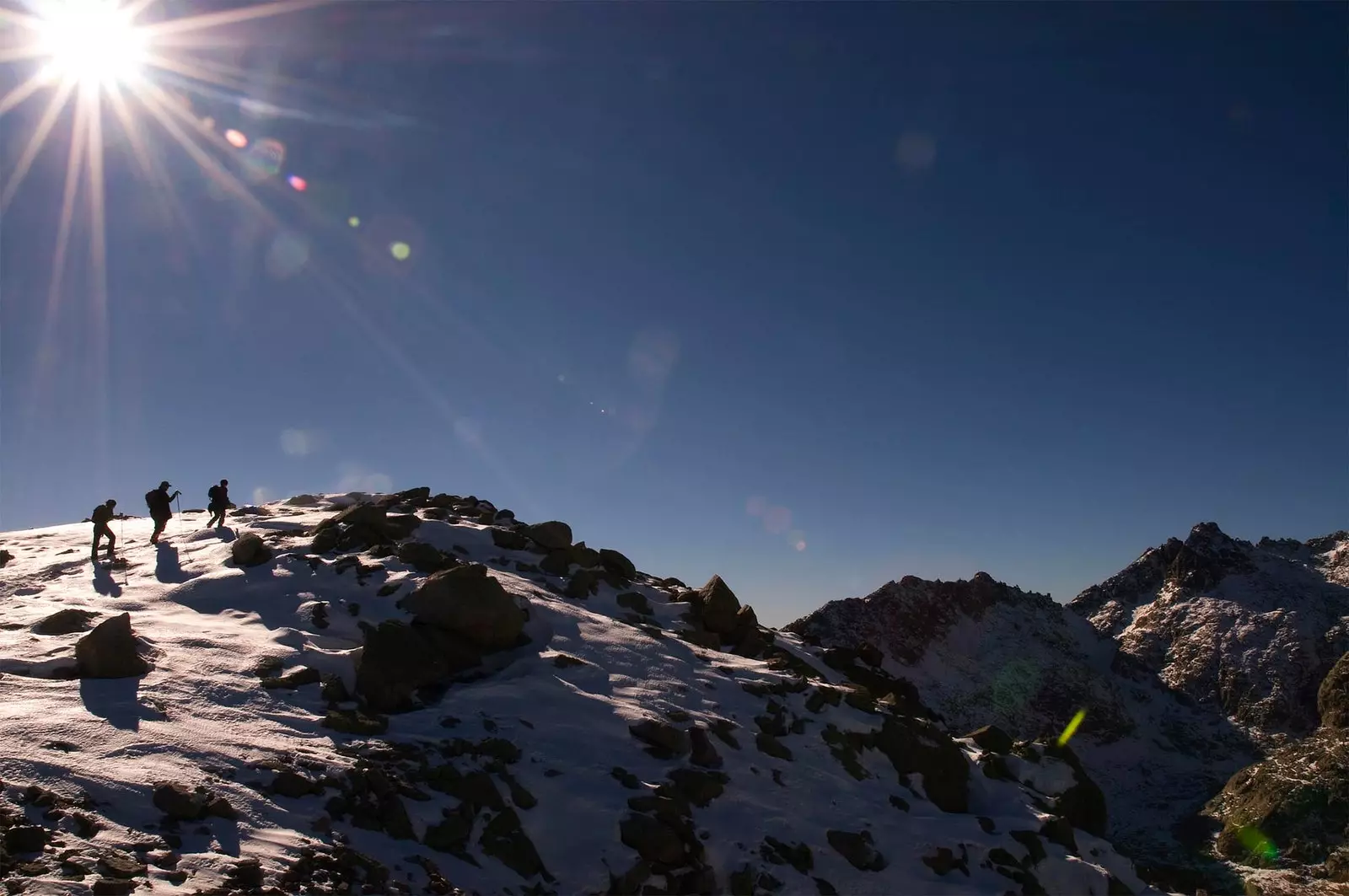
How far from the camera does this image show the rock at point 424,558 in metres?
22.1

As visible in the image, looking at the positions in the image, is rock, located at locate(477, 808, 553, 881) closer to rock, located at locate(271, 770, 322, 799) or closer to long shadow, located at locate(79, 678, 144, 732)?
rock, located at locate(271, 770, 322, 799)

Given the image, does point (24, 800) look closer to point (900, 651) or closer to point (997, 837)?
point (997, 837)

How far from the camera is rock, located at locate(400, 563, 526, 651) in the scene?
61.7 feet

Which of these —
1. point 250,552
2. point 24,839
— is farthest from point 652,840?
point 250,552

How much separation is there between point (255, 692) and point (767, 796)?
10863 millimetres

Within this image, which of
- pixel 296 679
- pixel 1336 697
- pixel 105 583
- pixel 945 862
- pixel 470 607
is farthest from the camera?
pixel 1336 697

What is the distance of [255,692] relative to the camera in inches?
575

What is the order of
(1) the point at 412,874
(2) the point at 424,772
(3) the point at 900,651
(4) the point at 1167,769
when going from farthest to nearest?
(3) the point at 900,651 → (4) the point at 1167,769 → (2) the point at 424,772 → (1) the point at 412,874

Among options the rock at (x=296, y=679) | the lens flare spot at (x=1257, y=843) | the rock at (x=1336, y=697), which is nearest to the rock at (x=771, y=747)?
the rock at (x=296, y=679)

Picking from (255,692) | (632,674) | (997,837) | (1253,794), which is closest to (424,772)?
(255,692)

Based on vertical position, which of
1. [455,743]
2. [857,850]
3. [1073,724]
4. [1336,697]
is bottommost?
[857,850]

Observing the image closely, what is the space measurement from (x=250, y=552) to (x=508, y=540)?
8102mm

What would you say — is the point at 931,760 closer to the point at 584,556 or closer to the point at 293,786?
the point at 584,556

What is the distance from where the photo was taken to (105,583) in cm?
2100
